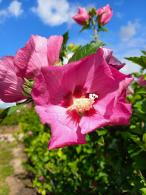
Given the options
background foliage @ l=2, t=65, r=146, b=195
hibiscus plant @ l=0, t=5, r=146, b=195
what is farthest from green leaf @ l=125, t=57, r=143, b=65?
hibiscus plant @ l=0, t=5, r=146, b=195

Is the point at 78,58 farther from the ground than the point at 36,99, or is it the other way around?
the point at 78,58

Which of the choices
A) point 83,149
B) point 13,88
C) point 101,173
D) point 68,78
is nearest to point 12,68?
point 13,88

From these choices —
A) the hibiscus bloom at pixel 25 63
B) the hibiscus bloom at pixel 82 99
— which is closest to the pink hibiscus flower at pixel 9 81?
the hibiscus bloom at pixel 25 63

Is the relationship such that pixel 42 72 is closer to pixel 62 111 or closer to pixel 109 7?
pixel 62 111

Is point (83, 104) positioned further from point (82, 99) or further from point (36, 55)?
point (36, 55)

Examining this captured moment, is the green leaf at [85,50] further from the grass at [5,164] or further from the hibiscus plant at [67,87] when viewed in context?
the grass at [5,164]

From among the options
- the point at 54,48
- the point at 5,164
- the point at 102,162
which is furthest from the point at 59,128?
the point at 5,164
